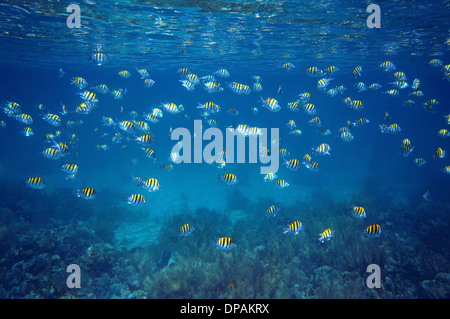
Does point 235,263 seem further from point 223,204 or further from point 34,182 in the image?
point 223,204

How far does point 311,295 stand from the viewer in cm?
794

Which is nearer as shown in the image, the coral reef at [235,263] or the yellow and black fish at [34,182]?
the coral reef at [235,263]

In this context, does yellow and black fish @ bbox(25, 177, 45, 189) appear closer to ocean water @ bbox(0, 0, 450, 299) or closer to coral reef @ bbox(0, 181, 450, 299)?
ocean water @ bbox(0, 0, 450, 299)

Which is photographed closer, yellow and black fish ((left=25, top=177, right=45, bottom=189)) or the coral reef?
the coral reef

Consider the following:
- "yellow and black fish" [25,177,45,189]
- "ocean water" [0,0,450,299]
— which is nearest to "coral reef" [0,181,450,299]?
"ocean water" [0,0,450,299]

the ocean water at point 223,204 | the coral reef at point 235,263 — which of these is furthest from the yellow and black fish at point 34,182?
the coral reef at point 235,263

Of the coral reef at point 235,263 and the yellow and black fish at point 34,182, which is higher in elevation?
the yellow and black fish at point 34,182

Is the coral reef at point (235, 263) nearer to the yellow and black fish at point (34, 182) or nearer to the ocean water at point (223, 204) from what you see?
the ocean water at point (223, 204)

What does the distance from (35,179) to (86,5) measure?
38.4 ft

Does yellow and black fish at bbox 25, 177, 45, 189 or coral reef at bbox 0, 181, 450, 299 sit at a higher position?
yellow and black fish at bbox 25, 177, 45, 189

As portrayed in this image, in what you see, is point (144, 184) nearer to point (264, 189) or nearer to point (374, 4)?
point (374, 4)

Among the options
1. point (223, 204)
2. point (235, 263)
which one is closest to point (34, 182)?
point (235, 263)
